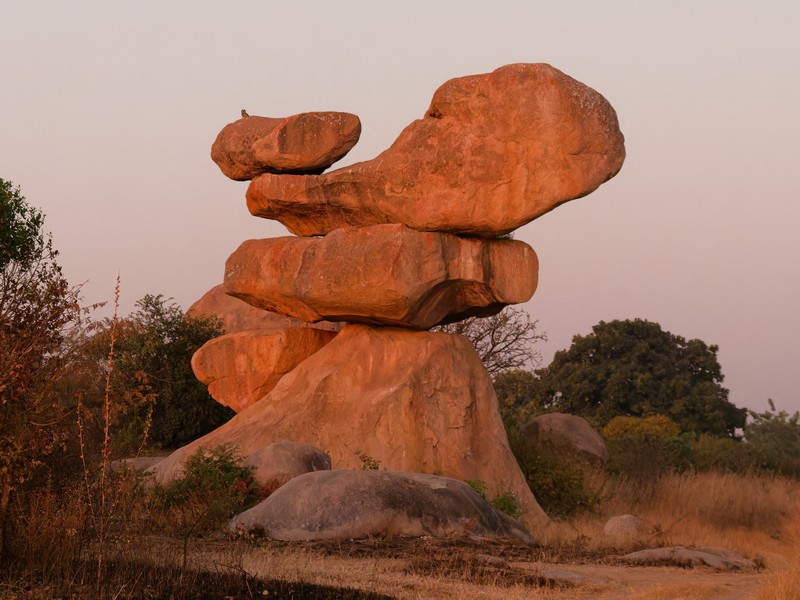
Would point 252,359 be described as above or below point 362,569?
above

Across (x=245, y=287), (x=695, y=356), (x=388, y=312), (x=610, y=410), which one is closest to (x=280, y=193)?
(x=245, y=287)

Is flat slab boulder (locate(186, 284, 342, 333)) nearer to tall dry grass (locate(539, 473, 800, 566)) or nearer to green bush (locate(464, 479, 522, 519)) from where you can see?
tall dry grass (locate(539, 473, 800, 566))

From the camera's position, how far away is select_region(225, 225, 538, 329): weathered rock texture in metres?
16.3

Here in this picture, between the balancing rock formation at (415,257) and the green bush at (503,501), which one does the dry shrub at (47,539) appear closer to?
A: the balancing rock formation at (415,257)

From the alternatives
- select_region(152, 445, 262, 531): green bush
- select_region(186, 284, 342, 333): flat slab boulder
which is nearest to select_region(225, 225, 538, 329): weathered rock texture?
select_region(152, 445, 262, 531): green bush

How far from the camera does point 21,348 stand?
8.30m

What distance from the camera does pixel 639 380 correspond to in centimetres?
3616

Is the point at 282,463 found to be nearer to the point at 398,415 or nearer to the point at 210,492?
the point at 210,492

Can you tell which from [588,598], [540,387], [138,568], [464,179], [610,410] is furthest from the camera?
[540,387]

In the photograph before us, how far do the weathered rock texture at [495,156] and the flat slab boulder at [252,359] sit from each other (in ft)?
11.0

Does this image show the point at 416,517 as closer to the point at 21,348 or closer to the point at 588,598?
the point at 588,598

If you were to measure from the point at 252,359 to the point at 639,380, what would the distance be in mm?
19934

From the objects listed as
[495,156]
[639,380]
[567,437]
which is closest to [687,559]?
[495,156]

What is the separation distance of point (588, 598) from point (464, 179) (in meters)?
8.85
